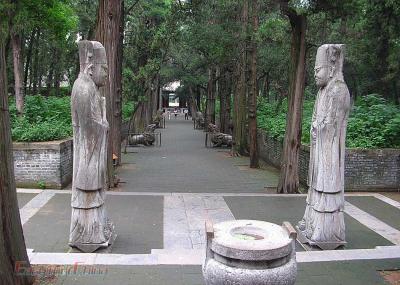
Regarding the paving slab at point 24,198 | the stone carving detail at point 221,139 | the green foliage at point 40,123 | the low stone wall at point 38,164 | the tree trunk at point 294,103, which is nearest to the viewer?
the paving slab at point 24,198

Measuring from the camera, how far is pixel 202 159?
20.8 meters

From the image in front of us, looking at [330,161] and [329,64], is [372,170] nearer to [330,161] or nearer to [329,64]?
[330,161]

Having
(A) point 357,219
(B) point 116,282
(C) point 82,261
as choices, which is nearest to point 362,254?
(A) point 357,219

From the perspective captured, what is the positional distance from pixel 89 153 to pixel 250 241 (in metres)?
3.44

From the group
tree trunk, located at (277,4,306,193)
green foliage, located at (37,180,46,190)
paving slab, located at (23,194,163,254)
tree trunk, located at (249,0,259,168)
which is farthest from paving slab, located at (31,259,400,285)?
tree trunk, located at (249,0,259,168)

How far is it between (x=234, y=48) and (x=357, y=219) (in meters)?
13.0

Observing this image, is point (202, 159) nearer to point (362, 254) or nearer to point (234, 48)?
point (234, 48)

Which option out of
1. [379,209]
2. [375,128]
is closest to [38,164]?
[379,209]

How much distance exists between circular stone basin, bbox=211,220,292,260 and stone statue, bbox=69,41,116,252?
276 cm

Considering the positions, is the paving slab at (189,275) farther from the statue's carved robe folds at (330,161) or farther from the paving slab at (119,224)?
the paving slab at (119,224)

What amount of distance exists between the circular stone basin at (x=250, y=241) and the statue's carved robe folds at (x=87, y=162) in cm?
275

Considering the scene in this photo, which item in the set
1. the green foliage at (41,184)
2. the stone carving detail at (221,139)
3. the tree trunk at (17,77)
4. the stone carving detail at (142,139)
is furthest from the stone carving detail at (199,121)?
the green foliage at (41,184)

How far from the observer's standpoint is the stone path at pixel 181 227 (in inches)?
258

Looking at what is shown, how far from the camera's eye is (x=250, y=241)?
472 centimetres
